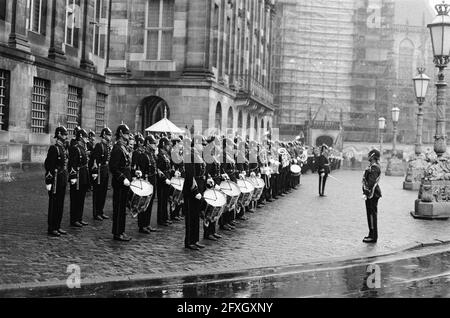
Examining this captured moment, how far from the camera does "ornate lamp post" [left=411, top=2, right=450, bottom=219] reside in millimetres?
15344

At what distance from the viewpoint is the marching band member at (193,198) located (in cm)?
1016

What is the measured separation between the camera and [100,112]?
2755cm

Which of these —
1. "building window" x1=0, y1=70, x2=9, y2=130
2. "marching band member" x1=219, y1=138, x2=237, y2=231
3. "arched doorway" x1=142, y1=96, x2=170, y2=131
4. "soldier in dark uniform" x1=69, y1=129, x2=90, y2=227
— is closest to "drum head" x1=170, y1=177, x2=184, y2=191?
"marching band member" x1=219, y1=138, x2=237, y2=231

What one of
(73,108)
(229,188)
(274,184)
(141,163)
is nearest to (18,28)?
(73,108)

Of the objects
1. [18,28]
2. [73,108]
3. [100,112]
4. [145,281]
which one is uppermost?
[18,28]

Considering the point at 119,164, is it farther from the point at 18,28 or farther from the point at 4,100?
the point at 18,28

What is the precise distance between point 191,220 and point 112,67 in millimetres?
20119

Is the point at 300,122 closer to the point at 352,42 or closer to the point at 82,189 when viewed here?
the point at 352,42

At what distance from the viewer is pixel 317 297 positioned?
22.6 ft

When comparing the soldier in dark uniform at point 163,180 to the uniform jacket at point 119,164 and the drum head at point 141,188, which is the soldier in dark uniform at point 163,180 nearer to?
the drum head at point 141,188

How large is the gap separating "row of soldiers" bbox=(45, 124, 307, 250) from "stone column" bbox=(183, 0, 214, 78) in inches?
485

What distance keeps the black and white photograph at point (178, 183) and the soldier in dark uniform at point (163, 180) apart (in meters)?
0.04

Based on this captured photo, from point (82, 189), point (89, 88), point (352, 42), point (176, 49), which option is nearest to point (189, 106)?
point (176, 49)

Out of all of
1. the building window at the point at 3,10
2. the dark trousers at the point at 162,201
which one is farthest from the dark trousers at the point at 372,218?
the building window at the point at 3,10
